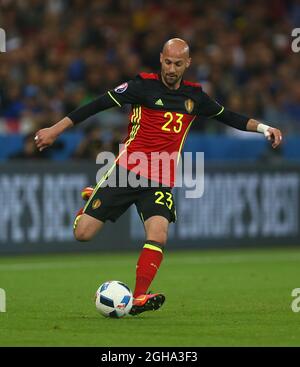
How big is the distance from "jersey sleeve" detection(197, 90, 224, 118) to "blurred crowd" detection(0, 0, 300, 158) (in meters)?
7.14

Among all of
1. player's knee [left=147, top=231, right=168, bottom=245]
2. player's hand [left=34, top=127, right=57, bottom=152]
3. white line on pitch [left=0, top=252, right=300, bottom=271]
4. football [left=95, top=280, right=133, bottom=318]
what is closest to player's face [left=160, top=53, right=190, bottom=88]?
player's hand [left=34, top=127, right=57, bottom=152]

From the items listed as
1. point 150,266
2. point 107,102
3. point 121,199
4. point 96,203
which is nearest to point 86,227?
point 96,203

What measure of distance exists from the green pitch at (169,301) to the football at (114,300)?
100mm

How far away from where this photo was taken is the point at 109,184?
10125 millimetres

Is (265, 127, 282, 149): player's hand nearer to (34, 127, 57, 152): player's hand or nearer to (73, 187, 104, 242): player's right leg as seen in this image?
(73, 187, 104, 242): player's right leg

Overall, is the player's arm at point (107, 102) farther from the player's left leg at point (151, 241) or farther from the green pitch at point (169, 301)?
the green pitch at point (169, 301)

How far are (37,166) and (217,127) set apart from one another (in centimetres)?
437

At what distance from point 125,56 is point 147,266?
11459 millimetres

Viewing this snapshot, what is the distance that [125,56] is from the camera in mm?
20672

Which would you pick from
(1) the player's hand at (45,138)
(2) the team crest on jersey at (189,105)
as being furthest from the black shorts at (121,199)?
(1) the player's hand at (45,138)

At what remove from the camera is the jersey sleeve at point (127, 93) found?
393 inches

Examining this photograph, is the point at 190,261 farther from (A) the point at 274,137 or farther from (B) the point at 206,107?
(A) the point at 274,137

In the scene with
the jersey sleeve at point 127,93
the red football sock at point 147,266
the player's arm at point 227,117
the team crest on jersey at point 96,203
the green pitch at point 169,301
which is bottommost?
the green pitch at point 169,301
